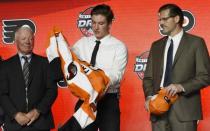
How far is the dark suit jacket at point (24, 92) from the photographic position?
3.77 meters

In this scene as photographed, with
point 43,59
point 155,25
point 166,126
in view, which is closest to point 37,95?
point 43,59

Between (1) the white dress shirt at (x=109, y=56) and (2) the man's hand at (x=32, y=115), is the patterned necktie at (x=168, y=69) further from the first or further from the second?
(2) the man's hand at (x=32, y=115)

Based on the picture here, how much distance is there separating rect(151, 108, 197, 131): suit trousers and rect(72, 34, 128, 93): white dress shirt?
0.37 m

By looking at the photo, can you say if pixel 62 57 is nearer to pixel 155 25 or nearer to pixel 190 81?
pixel 190 81

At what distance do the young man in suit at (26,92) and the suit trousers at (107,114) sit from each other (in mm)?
342

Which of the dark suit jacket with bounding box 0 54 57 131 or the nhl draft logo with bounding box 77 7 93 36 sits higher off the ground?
the nhl draft logo with bounding box 77 7 93 36

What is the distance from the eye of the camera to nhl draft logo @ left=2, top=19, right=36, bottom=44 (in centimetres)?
525

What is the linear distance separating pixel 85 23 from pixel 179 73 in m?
1.79

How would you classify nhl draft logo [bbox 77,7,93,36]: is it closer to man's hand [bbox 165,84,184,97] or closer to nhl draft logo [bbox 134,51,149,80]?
nhl draft logo [bbox 134,51,149,80]

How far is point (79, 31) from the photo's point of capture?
5137 millimetres

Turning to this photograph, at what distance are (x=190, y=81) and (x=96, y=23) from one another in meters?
0.76

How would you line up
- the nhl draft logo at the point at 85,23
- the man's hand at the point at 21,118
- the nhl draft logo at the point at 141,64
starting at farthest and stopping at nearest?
1. the nhl draft logo at the point at 85,23
2. the nhl draft logo at the point at 141,64
3. the man's hand at the point at 21,118

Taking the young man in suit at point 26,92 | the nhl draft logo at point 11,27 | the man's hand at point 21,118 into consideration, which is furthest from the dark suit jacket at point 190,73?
the nhl draft logo at point 11,27

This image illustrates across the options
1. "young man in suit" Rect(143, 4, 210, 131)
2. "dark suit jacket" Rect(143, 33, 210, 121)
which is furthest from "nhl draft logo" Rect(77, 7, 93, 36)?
"dark suit jacket" Rect(143, 33, 210, 121)
